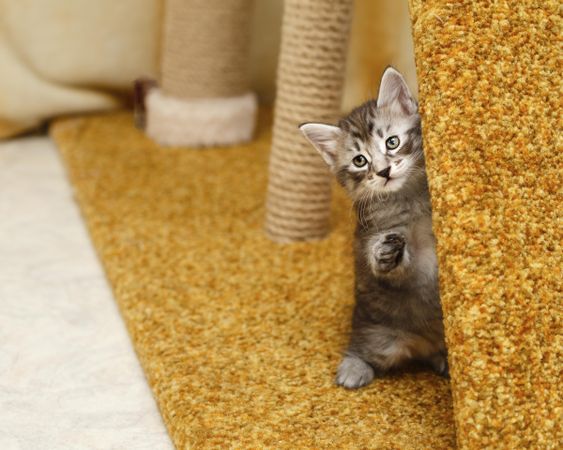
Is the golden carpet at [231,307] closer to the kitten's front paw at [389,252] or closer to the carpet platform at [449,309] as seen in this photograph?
the carpet platform at [449,309]

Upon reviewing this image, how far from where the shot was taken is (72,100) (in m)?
2.55

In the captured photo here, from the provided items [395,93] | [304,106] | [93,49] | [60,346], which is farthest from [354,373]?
[93,49]

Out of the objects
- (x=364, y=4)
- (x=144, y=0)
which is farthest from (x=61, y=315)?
(x=364, y=4)

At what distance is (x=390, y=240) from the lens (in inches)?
45.6

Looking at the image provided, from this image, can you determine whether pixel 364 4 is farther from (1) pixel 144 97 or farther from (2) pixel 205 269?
(2) pixel 205 269

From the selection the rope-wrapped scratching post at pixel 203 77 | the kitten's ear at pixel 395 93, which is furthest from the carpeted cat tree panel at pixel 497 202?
the rope-wrapped scratching post at pixel 203 77

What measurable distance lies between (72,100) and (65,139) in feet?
0.75

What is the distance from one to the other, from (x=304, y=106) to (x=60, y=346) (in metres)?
0.73

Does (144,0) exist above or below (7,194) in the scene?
above

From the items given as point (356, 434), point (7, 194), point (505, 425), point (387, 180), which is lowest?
point (7, 194)

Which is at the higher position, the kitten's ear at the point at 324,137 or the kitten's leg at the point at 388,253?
the kitten's ear at the point at 324,137

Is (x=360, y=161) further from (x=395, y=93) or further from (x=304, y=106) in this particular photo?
(x=304, y=106)

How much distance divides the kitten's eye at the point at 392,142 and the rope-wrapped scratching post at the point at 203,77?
1171 millimetres

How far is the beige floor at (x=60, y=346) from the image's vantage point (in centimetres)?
121
